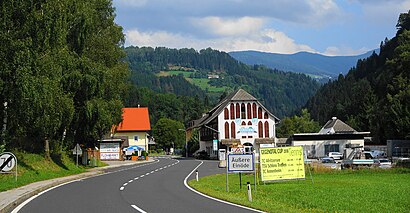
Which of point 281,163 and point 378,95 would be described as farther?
point 378,95

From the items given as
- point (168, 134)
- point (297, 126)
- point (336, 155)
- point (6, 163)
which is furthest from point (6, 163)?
point (168, 134)

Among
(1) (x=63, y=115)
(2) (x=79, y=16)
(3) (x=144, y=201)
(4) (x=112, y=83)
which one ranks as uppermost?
(2) (x=79, y=16)

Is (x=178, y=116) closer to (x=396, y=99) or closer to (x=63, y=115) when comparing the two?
(x=396, y=99)

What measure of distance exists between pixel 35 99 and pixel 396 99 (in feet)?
170

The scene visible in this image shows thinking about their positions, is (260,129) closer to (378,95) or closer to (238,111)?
(238,111)

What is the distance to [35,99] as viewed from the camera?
29.2m

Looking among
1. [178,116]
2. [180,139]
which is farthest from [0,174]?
[178,116]

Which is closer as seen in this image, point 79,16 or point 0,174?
point 0,174

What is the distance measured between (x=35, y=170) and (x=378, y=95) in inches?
3475

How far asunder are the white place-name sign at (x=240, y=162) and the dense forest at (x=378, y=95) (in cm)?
4328

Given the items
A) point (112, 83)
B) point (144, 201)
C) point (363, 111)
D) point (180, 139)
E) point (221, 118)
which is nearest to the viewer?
point (144, 201)

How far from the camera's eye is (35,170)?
3591 cm

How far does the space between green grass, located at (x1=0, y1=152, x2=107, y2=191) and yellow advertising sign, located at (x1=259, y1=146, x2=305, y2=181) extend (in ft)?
39.6

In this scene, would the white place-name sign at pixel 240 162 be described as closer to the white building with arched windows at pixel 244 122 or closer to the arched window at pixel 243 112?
the white building with arched windows at pixel 244 122
